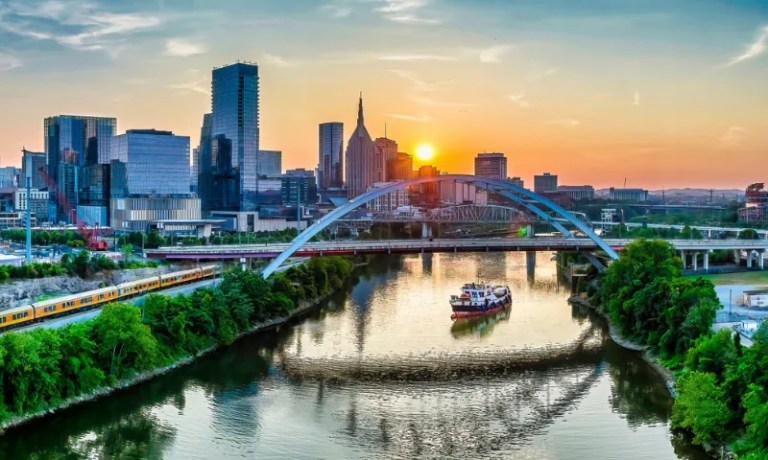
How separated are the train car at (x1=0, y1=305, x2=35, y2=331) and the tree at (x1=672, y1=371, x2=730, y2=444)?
17511mm

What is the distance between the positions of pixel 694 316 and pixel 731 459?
7.16 meters

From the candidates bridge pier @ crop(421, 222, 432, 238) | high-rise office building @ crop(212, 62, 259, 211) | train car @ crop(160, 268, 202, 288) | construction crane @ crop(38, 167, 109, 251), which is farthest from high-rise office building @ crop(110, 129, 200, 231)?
train car @ crop(160, 268, 202, 288)

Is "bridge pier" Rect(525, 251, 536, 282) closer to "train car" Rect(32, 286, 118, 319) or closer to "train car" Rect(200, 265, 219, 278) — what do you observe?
"train car" Rect(200, 265, 219, 278)

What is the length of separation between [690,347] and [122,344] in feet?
49.4

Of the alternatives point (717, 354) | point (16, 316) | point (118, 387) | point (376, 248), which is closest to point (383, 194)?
point (376, 248)

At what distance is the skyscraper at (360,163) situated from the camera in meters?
159

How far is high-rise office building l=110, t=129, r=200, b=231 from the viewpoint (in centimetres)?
8203

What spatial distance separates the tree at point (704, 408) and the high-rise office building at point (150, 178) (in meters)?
70.2

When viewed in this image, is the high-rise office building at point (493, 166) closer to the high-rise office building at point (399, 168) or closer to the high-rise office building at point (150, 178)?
the high-rise office building at point (399, 168)

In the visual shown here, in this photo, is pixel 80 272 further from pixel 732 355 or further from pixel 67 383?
pixel 732 355

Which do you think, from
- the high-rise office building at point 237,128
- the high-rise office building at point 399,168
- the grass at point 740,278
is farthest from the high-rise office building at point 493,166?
the grass at point 740,278

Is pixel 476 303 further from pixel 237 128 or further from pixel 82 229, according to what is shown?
pixel 237 128

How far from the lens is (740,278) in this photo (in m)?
41.3

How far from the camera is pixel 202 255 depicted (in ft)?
116
